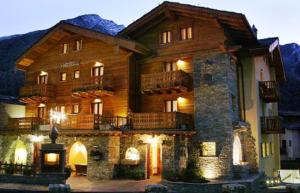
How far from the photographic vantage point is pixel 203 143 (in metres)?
23.7

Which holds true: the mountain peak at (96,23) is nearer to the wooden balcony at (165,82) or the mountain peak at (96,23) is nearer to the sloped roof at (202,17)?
the sloped roof at (202,17)

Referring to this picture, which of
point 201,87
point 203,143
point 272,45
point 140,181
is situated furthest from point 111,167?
point 272,45

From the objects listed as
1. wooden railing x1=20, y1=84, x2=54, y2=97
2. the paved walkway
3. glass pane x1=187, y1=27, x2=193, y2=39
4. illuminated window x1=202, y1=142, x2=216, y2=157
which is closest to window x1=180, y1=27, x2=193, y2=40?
glass pane x1=187, y1=27, x2=193, y2=39

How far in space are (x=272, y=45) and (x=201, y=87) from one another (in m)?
7.11

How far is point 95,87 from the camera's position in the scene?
2589 centimetres

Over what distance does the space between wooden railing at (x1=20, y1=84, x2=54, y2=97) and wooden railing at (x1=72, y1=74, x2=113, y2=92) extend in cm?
344

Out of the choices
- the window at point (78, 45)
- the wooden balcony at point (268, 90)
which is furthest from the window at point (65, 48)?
the wooden balcony at point (268, 90)

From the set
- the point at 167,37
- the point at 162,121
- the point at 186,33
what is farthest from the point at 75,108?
the point at 186,33

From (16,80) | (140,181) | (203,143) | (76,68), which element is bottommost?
(140,181)

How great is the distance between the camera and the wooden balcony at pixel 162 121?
22594mm

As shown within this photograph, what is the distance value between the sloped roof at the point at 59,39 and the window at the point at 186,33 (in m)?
3.01

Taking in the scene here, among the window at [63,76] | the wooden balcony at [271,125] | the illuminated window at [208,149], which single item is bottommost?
the illuminated window at [208,149]

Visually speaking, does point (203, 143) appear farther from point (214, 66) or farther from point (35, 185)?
point (35, 185)

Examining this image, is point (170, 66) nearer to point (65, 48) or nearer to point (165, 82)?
point (165, 82)
